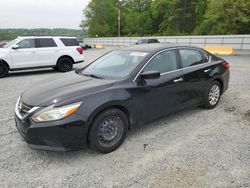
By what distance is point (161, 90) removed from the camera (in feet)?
13.0

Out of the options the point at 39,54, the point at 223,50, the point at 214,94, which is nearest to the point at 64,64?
the point at 39,54

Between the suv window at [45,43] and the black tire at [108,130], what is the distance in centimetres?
839

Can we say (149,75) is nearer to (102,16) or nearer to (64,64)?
(64,64)

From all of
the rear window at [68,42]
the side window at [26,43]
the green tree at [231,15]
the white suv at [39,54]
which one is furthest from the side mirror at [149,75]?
the green tree at [231,15]

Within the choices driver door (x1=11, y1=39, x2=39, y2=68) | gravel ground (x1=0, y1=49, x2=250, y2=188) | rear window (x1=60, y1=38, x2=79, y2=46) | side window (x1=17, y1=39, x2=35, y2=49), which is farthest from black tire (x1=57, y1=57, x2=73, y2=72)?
gravel ground (x1=0, y1=49, x2=250, y2=188)

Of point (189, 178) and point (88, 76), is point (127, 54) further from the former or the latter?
point (189, 178)

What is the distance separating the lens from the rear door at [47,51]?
10.5m

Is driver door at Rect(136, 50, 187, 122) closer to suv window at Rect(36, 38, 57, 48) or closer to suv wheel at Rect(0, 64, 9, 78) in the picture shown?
suv window at Rect(36, 38, 57, 48)

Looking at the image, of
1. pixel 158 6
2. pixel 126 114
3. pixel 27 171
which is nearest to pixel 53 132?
pixel 27 171

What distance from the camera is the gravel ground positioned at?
2.82m

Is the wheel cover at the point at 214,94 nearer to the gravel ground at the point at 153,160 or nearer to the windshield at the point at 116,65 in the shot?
the gravel ground at the point at 153,160

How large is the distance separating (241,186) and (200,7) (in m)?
48.3

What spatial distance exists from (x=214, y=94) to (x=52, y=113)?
373cm

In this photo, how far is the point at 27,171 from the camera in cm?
302
